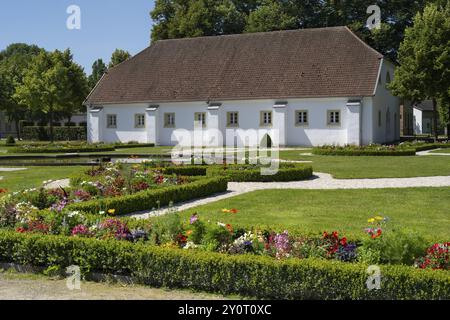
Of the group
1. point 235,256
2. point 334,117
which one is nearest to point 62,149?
point 334,117

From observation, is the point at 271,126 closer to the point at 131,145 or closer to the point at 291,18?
the point at 131,145

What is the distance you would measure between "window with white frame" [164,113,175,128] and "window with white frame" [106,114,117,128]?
15.9 feet

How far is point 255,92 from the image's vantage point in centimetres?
4291

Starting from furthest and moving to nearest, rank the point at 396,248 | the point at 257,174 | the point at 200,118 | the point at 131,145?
the point at 200,118 < the point at 131,145 < the point at 257,174 < the point at 396,248

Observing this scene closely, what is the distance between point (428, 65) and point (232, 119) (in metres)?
15.1

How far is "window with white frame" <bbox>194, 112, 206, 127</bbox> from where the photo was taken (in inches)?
1777

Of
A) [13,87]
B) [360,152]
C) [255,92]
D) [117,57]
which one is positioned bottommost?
[360,152]

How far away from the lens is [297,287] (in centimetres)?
738

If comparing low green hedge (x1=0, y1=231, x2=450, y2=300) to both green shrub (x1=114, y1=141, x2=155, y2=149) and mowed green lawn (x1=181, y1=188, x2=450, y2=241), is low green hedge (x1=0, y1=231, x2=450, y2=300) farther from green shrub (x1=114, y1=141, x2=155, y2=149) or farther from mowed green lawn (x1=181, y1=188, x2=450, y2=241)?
green shrub (x1=114, y1=141, x2=155, y2=149)

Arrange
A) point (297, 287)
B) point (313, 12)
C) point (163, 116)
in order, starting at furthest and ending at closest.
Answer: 1. point (313, 12)
2. point (163, 116)
3. point (297, 287)

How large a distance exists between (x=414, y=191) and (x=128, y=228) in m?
10.3

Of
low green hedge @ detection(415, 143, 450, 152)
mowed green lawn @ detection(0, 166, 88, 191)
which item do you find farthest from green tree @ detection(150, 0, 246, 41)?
mowed green lawn @ detection(0, 166, 88, 191)
